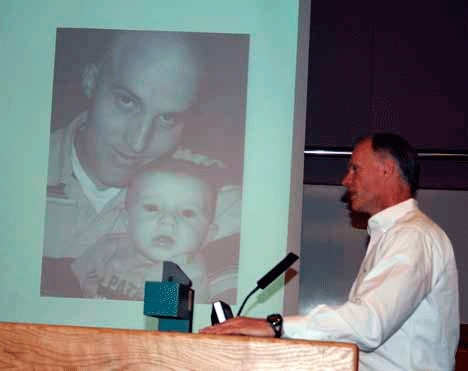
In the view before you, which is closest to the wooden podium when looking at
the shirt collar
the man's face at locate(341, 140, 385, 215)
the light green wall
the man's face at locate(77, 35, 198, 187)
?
the shirt collar

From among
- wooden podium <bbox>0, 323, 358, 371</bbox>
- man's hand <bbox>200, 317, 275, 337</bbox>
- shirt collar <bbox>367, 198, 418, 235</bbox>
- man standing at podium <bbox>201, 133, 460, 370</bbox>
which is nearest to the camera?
wooden podium <bbox>0, 323, 358, 371</bbox>

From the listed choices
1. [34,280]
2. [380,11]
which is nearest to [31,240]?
[34,280]

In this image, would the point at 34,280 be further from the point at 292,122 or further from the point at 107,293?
the point at 292,122

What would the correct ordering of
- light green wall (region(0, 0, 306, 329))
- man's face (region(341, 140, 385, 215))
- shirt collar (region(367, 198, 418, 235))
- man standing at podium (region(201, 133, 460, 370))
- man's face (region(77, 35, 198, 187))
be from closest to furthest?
man standing at podium (region(201, 133, 460, 370))
shirt collar (region(367, 198, 418, 235))
man's face (region(341, 140, 385, 215))
light green wall (region(0, 0, 306, 329))
man's face (region(77, 35, 198, 187))

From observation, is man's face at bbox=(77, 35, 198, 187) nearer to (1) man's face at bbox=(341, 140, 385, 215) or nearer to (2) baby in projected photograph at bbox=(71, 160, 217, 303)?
(2) baby in projected photograph at bbox=(71, 160, 217, 303)

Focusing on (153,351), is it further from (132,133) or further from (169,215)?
(132,133)

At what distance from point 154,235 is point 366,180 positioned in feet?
3.88

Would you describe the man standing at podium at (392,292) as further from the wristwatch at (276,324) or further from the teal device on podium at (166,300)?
the teal device on podium at (166,300)

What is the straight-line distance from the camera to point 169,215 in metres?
3.54

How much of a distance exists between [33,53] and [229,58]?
0.77 m

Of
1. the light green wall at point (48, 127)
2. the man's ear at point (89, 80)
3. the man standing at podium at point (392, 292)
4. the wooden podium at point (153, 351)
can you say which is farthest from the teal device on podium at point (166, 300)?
the man's ear at point (89, 80)

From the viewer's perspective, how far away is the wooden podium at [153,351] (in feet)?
4.06

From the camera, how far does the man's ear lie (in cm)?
363

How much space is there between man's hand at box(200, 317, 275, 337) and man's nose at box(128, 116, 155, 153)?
1.86 meters
